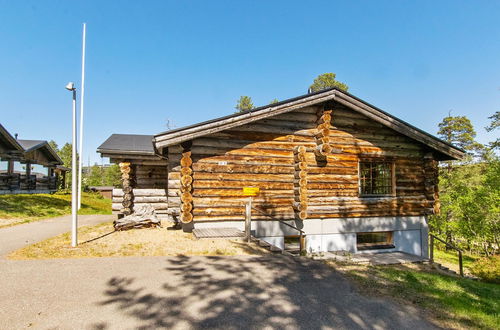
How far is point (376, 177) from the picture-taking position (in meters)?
12.3

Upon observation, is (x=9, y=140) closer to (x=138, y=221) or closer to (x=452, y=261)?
(x=138, y=221)

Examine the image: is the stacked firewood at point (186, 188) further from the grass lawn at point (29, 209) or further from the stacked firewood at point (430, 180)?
the grass lawn at point (29, 209)

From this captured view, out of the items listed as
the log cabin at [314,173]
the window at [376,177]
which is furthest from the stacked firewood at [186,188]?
the window at [376,177]

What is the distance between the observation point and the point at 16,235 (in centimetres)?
995

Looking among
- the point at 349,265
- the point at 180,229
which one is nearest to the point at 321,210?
the point at 349,265

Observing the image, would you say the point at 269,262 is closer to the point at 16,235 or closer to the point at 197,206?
the point at 197,206

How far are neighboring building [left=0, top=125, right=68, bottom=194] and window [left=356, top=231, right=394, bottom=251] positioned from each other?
22.8 meters

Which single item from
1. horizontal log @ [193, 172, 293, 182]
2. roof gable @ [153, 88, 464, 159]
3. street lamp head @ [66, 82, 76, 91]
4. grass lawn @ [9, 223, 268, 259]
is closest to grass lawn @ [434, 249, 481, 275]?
roof gable @ [153, 88, 464, 159]

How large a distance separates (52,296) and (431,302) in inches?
248

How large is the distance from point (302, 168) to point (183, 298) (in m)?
6.90

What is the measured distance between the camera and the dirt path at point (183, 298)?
3918 mm

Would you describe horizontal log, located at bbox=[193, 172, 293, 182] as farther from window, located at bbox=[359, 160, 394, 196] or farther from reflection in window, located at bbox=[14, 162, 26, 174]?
reflection in window, located at bbox=[14, 162, 26, 174]

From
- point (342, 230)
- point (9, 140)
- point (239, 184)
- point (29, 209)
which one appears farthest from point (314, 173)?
point (9, 140)

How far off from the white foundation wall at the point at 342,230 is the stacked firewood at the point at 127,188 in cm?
549
